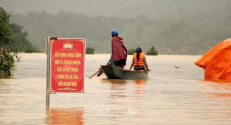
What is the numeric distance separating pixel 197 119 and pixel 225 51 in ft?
55.2

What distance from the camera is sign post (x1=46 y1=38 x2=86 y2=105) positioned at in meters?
14.2

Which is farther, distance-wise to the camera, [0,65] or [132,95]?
[0,65]

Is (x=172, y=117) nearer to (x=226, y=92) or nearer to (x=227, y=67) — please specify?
(x=226, y=92)

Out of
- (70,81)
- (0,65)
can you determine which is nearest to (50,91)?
(70,81)

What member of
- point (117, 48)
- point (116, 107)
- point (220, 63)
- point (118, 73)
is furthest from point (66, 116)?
point (220, 63)

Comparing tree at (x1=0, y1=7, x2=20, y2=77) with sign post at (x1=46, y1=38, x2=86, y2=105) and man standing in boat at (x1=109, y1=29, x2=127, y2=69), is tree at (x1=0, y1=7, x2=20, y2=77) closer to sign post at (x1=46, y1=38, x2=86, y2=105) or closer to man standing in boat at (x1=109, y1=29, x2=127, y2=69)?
man standing in boat at (x1=109, y1=29, x2=127, y2=69)

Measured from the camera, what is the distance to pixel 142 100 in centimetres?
1697

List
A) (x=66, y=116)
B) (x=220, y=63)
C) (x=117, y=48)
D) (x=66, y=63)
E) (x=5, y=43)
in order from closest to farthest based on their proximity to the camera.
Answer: (x=66, y=116), (x=66, y=63), (x=117, y=48), (x=5, y=43), (x=220, y=63)

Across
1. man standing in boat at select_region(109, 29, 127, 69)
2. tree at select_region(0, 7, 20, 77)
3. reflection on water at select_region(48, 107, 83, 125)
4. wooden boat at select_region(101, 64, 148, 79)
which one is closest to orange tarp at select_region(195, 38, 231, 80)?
wooden boat at select_region(101, 64, 148, 79)

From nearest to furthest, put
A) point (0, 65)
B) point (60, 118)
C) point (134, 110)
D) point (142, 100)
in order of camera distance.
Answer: point (60, 118) → point (134, 110) → point (142, 100) → point (0, 65)

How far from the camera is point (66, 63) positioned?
46.8ft

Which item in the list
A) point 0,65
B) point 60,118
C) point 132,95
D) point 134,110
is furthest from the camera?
point 0,65

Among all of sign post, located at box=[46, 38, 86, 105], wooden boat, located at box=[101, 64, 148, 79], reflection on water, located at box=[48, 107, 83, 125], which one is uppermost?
sign post, located at box=[46, 38, 86, 105]

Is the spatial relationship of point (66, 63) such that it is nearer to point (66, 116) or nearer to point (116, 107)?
point (116, 107)
